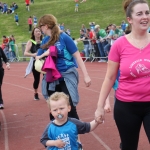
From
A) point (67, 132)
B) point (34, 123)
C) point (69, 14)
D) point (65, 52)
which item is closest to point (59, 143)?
point (67, 132)

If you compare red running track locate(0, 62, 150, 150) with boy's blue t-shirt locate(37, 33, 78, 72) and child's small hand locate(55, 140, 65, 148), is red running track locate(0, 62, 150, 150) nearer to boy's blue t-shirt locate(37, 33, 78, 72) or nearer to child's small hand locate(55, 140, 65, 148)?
boy's blue t-shirt locate(37, 33, 78, 72)

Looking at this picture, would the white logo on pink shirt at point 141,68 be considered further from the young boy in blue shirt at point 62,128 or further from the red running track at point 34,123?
the red running track at point 34,123

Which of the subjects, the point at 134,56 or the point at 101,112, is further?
the point at 101,112

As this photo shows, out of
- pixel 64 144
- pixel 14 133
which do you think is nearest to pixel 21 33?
pixel 14 133

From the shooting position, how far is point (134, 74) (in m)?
3.49

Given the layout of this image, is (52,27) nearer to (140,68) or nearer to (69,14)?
(140,68)

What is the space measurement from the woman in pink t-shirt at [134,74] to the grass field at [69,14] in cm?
3316

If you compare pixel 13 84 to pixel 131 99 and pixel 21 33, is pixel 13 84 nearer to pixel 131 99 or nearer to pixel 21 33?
pixel 131 99

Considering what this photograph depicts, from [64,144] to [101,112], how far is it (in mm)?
488

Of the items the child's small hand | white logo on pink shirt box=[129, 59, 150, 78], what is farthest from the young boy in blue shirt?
white logo on pink shirt box=[129, 59, 150, 78]

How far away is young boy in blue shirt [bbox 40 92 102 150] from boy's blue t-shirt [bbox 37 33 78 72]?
1.43m

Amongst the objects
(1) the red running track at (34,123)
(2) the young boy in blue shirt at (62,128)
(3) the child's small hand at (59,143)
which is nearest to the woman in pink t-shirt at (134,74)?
(2) the young boy in blue shirt at (62,128)

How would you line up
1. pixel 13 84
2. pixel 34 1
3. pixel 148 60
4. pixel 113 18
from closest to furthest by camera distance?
pixel 148 60
pixel 13 84
pixel 113 18
pixel 34 1

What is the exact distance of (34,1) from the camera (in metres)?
54.1
